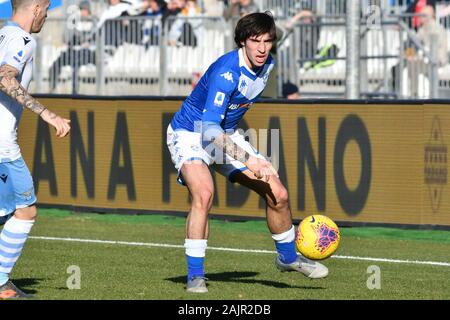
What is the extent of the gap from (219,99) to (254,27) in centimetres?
Answer: 65

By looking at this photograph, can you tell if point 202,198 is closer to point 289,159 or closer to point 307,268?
point 307,268

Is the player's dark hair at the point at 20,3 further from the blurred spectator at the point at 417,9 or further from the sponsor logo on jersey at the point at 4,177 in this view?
the blurred spectator at the point at 417,9

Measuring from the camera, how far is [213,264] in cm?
1265

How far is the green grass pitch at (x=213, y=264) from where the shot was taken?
A: 1059 centimetres

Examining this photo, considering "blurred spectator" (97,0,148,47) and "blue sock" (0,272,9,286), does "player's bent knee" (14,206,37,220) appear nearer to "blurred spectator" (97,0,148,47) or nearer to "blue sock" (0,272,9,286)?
"blue sock" (0,272,9,286)

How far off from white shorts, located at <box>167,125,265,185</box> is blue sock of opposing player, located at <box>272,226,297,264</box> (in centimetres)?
66

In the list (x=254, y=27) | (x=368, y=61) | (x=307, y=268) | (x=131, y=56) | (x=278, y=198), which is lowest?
(x=307, y=268)

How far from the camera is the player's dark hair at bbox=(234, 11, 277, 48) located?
10266 millimetres

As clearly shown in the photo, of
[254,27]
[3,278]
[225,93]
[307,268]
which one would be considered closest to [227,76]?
[225,93]

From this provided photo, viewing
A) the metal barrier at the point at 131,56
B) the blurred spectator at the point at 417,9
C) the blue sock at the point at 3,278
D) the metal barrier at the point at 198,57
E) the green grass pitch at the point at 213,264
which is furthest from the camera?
the metal barrier at the point at 131,56

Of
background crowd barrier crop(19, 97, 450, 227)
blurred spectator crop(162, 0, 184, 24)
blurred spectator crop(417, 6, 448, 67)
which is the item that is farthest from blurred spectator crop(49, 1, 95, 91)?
blurred spectator crop(417, 6, 448, 67)

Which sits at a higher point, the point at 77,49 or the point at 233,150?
the point at 77,49

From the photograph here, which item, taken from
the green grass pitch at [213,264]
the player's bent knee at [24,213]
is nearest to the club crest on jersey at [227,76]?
the green grass pitch at [213,264]

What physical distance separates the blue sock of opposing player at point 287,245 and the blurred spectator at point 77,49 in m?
11.0
